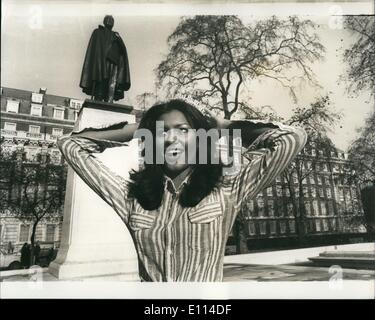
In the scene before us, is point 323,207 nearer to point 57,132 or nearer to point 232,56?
point 232,56

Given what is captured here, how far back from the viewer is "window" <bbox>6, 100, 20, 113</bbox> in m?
3.90

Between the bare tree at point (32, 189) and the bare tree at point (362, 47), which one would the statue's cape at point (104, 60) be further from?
the bare tree at point (362, 47)

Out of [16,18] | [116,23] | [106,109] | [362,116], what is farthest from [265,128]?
[16,18]

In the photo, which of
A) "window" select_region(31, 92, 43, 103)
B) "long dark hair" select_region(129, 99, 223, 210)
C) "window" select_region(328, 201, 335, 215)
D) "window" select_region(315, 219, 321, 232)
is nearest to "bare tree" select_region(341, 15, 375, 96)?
"window" select_region(328, 201, 335, 215)

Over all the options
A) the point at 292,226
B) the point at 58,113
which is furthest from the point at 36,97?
the point at 292,226

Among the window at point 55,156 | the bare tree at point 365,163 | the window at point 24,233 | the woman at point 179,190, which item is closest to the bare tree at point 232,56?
the woman at point 179,190

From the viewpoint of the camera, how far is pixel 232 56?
4.13 metres

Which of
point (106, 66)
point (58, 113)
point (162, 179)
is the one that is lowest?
point (162, 179)

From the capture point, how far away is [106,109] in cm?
389

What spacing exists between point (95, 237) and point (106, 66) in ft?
6.18

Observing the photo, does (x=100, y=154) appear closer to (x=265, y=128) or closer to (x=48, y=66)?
(x=48, y=66)

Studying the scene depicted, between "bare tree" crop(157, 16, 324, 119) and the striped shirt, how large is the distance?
2.48ft

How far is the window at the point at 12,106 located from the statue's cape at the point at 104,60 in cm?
71

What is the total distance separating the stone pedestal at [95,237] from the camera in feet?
11.6
